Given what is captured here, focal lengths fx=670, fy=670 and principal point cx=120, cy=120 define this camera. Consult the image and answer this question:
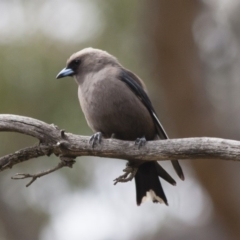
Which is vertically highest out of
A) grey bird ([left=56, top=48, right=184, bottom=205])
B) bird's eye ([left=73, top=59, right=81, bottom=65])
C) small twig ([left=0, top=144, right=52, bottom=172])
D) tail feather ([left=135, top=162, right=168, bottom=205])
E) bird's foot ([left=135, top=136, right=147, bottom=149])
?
bird's eye ([left=73, top=59, right=81, bottom=65])

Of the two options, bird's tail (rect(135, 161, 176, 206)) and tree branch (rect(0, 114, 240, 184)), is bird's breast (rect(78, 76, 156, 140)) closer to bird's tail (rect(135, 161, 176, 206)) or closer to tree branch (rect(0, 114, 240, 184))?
bird's tail (rect(135, 161, 176, 206))

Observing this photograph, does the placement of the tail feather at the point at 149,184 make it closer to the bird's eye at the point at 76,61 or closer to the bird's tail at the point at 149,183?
the bird's tail at the point at 149,183

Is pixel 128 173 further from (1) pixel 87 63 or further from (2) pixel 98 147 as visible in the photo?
(1) pixel 87 63

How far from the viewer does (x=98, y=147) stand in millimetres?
4398

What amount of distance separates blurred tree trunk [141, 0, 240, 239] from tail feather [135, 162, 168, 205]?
6.60 ft

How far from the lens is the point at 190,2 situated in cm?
738

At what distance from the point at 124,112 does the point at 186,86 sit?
8.13 feet

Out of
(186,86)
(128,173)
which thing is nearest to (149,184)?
(128,173)

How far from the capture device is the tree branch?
423 centimetres

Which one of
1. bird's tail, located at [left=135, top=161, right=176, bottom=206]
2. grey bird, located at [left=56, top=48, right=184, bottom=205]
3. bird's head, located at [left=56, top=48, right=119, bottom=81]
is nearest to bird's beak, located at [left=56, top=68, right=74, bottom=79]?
bird's head, located at [left=56, top=48, right=119, bottom=81]

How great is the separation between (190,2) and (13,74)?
210 centimetres

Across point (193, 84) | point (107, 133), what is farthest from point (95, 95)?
point (193, 84)

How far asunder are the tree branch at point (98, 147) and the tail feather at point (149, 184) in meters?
0.61

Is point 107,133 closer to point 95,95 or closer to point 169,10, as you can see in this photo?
point 95,95
